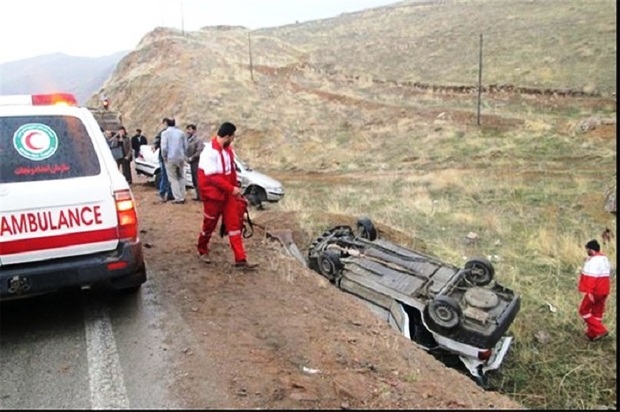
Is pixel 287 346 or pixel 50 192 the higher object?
pixel 50 192

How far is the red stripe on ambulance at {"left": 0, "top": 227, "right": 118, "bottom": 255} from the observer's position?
13.8 feet

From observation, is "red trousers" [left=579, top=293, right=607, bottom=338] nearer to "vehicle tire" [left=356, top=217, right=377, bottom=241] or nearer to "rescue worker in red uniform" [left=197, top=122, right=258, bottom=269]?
"vehicle tire" [left=356, top=217, right=377, bottom=241]

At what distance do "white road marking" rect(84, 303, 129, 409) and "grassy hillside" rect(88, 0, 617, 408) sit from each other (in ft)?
13.8

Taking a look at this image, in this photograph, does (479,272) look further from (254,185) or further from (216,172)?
(254,185)

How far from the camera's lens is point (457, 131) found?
2445cm

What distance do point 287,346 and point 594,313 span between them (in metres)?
5.01

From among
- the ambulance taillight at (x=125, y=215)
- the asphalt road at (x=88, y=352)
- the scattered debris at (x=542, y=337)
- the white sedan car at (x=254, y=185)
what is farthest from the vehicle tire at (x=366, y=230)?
the ambulance taillight at (x=125, y=215)

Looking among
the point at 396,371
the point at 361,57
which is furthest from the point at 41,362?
the point at 361,57

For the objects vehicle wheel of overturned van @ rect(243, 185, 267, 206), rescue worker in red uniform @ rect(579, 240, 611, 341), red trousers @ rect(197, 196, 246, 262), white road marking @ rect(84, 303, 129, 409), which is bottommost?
rescue worker in red uniform @ rect(579, 240, 611, 341)

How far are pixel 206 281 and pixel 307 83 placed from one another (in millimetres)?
32946

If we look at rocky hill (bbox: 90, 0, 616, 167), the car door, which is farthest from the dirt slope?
rocky hill (bbox: 90, 0, 616, 167)

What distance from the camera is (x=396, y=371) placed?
4.18m

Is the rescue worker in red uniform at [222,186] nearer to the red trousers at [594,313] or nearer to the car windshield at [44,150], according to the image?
the car windshield at [44,150]

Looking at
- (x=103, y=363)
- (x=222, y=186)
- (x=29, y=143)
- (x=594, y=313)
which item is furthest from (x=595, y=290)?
(x=29, y=143)
